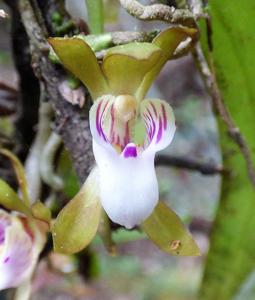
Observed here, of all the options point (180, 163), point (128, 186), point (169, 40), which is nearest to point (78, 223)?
point (128, 186)

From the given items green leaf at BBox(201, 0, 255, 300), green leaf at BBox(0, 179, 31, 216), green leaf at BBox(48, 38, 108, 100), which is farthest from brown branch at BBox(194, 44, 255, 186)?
green leaf at BBox(0, 179, 31, 216)

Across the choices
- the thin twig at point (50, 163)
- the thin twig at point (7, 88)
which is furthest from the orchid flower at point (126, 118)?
the thin twig at point (7, 88)

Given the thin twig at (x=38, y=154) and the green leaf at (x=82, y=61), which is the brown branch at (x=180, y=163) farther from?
the green leaf at (x=82, y=61)

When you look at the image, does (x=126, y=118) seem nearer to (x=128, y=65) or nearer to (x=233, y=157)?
(x=128, y=65)

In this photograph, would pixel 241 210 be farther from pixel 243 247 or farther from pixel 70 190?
pixel 70 190

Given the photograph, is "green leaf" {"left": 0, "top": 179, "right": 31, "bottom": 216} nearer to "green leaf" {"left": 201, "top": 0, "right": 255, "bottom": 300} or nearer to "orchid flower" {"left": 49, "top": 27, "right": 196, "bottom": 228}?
"orchid flower" {"left": 49, "top": 27, "right": 196, "bottom": 228}

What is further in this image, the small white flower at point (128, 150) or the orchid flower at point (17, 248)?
the orchid flower at point (17, 248)

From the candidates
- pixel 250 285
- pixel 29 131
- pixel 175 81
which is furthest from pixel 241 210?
pixel 175 81
